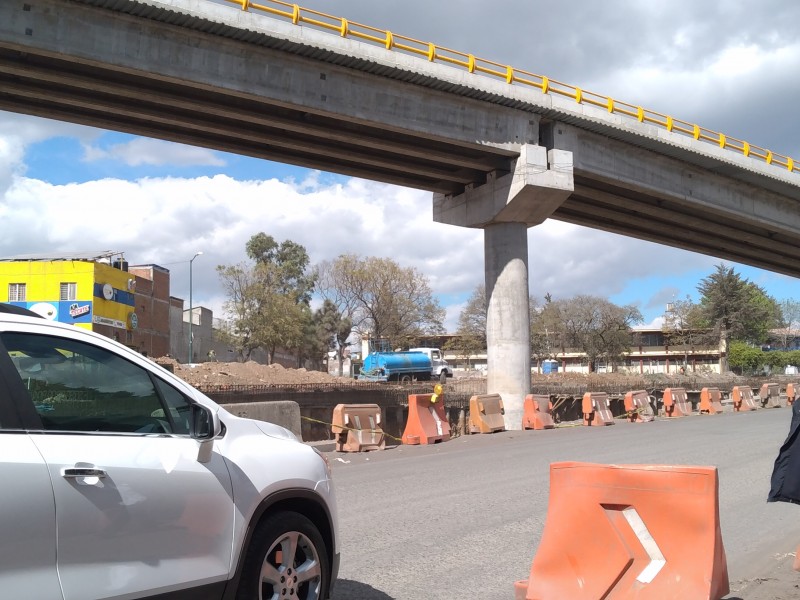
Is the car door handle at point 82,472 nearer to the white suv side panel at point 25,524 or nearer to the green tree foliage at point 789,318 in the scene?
the white suv side panel at point 25,524

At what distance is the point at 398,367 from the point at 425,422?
124 feet

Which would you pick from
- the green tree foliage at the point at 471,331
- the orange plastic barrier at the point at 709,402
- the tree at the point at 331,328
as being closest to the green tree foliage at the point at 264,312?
the tree at the point at 331,328

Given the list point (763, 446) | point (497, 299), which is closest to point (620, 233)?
point (497, 299)

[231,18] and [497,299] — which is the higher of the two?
[231,18]

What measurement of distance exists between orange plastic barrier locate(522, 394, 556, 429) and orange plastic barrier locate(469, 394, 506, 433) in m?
1.34

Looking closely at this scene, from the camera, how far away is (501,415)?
22141 millimetres

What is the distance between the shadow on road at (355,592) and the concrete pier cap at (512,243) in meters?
19.5

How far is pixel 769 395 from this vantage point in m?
34.6

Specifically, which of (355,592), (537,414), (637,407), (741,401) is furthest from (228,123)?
(741,401)

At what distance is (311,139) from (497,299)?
863cm

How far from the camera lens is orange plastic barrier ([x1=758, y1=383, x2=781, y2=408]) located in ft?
112

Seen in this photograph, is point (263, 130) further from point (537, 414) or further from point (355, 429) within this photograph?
point (537, 414)

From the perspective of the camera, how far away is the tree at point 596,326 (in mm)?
78750

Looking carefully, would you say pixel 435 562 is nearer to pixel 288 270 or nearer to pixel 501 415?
pixel 501 415
